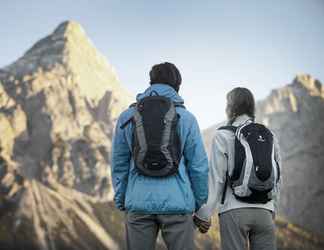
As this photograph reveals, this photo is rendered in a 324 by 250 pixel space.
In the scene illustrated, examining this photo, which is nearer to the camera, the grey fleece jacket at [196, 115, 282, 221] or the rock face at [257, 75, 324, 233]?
the grey fleece jacket at [196, 115, 282, 221]

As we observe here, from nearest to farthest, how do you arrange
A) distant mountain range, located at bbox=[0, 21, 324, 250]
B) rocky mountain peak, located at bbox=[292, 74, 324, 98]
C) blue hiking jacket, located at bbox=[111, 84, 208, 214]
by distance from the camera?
blue hiking jacket, located at bbox=[111, 84, 208, 214] < distant mountain range, located at bbox=[0, 21, 324, 250] < rocky mountain peak, located at bbox=[292, 74, 324, 98]

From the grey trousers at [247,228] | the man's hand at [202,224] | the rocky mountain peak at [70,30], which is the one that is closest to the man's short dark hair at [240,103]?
the grey trousers at [247,228]

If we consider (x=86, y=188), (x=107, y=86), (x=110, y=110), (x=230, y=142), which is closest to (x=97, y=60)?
(x=107, y=86)

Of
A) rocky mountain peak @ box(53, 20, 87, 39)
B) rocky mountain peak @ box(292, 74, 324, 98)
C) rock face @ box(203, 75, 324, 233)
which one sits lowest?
rock face @ box(203, 75, 324, 233)

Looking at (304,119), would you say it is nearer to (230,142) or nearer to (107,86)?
(107,86)

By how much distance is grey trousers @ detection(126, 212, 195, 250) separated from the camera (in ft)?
12.3

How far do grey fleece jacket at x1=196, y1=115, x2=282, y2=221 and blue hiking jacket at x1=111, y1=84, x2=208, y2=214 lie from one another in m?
0.34

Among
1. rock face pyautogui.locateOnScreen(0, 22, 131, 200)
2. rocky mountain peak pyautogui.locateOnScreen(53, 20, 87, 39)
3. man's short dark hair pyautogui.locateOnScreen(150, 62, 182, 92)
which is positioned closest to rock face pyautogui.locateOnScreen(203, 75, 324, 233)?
rock face pyautogui.locateOnScreen(0, 22, 131, 200)

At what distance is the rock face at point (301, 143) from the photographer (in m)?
125

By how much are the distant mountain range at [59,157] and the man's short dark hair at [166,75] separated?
69.9 meters

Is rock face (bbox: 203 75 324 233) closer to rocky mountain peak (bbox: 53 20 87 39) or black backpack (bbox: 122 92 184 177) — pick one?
rocky mountain peak (bbox: 53 20 87 39)

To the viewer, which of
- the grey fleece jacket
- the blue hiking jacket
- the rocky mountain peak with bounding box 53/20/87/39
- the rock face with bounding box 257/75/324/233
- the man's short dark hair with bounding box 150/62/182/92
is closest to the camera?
the blue hiking jacket

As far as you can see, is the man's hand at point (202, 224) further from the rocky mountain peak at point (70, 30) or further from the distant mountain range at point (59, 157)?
the rocky mountain peak at point (70, 30)

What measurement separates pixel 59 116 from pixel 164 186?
10042cm
